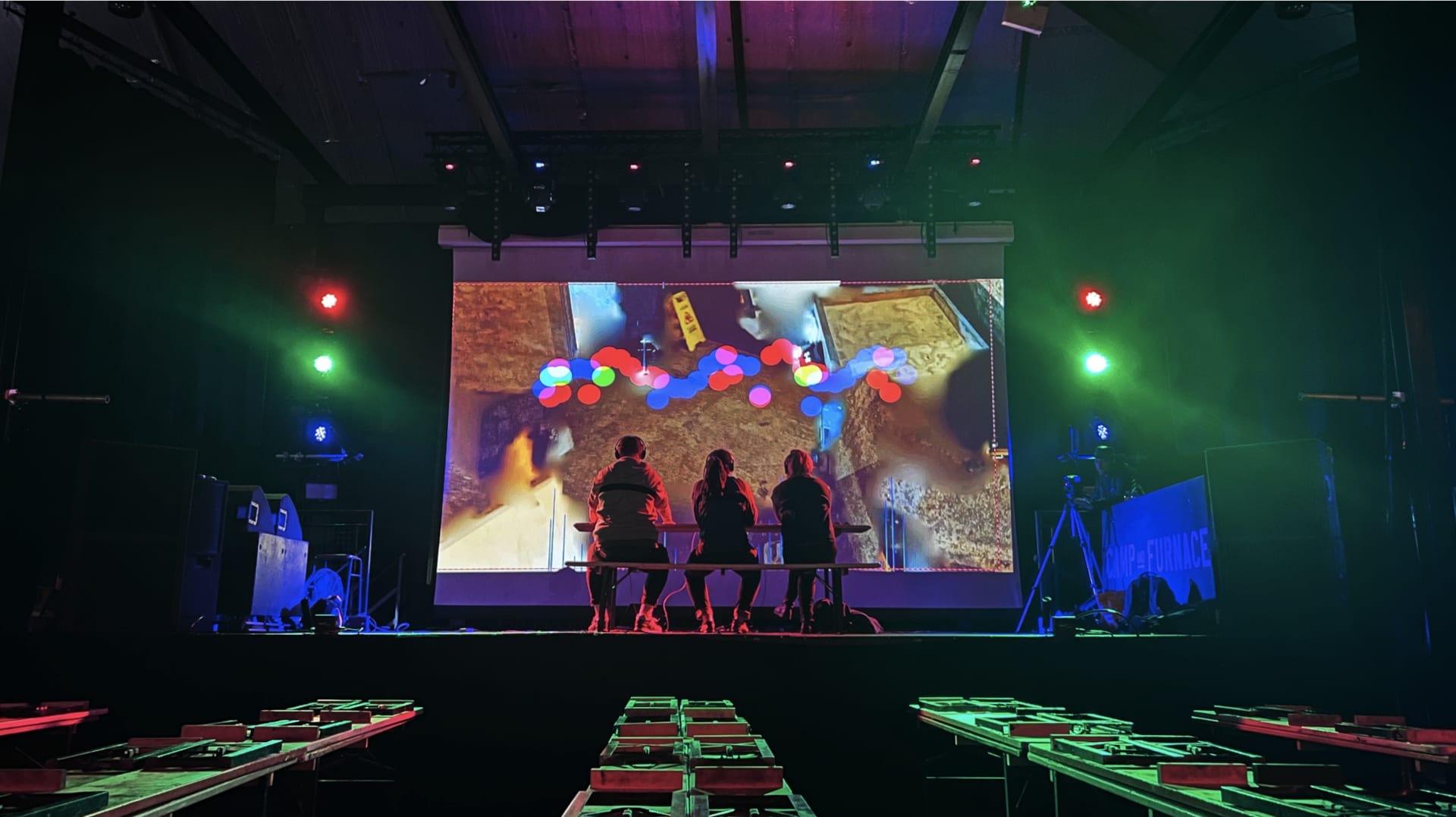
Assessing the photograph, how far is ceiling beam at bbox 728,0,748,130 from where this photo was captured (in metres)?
7.82

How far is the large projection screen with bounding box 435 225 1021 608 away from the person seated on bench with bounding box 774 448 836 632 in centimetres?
178

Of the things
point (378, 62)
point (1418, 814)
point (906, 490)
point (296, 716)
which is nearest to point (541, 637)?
point (296, 716)

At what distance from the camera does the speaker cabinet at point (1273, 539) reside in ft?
17.9

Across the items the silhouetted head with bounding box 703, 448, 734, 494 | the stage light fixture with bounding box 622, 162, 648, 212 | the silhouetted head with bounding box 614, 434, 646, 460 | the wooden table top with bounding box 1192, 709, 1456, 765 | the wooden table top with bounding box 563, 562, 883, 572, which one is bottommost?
the wooden table top with bounding box 1192, 709, 1456, 765

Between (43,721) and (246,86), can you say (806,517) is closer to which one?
(43,721)

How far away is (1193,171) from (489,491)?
6.76m

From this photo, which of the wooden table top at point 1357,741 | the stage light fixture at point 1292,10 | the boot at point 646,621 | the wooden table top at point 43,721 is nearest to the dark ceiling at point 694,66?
the stage light fixture at point 1292,10

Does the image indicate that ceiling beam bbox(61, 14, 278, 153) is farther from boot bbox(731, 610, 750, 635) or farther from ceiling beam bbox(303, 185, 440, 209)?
boot bbox(731, 610, 750, 635)

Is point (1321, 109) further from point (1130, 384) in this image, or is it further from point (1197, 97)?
point (1130, 384)

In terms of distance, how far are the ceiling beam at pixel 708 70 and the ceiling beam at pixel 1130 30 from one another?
9.22 ft

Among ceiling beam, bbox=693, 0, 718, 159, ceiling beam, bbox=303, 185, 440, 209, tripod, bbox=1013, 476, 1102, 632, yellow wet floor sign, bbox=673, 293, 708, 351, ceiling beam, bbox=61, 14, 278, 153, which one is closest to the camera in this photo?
ceiling beam, bbox=693, 0, 718, 159

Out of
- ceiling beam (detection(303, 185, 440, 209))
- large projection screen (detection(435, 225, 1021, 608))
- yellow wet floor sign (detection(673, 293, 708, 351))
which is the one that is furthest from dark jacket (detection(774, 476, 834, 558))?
ceiling beam (detection(303, 185, 440, 209))

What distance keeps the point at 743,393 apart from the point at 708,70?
9.36 feet

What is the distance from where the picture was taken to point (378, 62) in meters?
8.67
